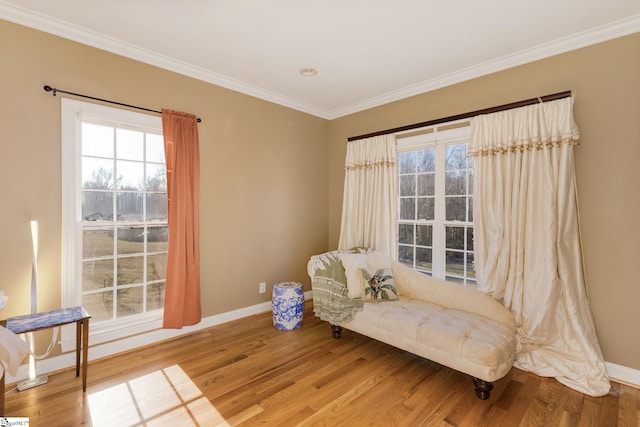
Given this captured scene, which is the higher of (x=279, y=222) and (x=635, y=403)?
(x=279, y=222)

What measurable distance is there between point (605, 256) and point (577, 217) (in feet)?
1.18

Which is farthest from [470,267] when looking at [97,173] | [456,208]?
[97,173]

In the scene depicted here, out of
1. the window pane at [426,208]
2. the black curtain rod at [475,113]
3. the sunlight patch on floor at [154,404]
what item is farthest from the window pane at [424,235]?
the sunlight patch on floor at [154,404]

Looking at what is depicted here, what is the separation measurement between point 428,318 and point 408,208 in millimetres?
1503

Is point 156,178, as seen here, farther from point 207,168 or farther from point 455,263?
point 455,263

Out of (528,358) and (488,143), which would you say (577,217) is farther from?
(528,358)

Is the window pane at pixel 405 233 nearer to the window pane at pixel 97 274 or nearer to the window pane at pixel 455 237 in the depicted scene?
the window pane at pixel 455 237

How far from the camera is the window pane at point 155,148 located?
9.70 ft

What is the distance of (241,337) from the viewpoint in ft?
10.1

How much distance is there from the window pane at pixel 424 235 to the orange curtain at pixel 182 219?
2500 millimetres

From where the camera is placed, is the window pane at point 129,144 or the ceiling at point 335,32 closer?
the ceiling at point 335,32

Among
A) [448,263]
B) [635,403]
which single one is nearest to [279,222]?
[448,263]

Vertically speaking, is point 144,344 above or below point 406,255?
below

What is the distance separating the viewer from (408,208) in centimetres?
372
